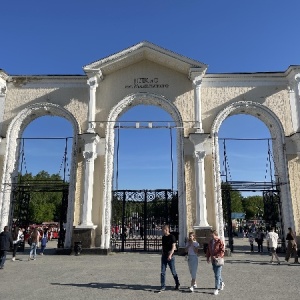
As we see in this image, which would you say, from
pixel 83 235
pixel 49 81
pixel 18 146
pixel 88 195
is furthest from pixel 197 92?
pixel 18 146

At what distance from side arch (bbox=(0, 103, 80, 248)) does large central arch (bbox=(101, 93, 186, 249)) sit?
1631mm

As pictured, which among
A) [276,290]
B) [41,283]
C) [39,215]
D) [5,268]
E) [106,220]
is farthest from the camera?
[39,215]

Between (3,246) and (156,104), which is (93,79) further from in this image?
(3,246)

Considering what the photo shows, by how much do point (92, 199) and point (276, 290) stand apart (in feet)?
32.7

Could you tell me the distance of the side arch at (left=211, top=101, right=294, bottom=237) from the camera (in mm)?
15344

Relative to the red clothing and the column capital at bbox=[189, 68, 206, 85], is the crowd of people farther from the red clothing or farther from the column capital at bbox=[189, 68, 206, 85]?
the column capital at bbox=[189, 68, 206, 85]

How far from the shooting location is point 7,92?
17.2 m

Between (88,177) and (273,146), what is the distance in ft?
32.0

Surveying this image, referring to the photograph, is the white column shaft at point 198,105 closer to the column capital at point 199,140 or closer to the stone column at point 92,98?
the column capital at point 199,140

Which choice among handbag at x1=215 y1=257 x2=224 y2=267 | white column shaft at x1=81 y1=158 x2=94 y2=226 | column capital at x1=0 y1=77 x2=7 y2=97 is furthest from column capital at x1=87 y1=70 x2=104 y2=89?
handbag at x1=215 y1=257 x2=224 y2=267

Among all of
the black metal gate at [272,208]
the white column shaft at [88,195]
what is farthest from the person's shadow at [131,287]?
the black metal gate at [272,208]

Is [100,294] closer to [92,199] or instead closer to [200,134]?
[92,199]

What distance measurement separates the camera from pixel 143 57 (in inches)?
677

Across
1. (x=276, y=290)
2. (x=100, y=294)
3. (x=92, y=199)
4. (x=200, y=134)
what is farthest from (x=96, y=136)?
(x=276, y=290)
